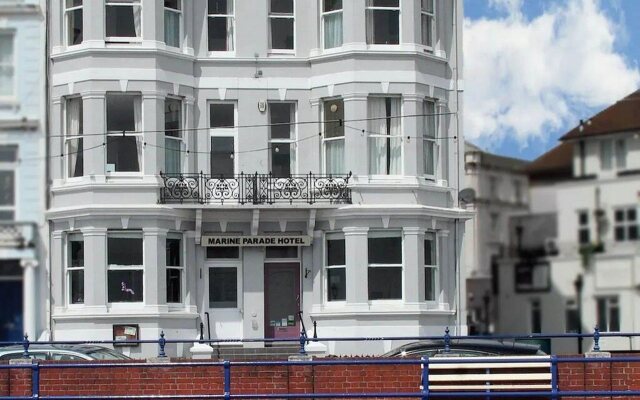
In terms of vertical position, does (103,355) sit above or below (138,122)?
below

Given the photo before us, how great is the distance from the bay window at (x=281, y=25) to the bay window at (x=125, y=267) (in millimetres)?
6067

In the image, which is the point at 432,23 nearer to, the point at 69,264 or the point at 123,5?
the point at 123,5

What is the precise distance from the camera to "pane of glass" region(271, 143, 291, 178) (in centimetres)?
3344

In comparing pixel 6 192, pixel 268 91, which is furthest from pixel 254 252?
pixel 6 192

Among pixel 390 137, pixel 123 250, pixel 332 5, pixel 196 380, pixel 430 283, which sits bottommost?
pixel 196 380

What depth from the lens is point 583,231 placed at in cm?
931

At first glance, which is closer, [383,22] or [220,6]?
[383,22]

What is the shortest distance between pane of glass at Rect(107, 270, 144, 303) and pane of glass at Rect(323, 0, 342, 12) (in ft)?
26.5

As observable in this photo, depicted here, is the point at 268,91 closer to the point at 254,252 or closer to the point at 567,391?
the point at 254,252

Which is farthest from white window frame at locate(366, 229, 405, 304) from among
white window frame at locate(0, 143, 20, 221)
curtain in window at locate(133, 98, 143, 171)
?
white window frame at locate(0, 143, 20, 221)

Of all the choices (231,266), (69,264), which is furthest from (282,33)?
(69,264)

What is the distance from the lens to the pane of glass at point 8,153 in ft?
95.6

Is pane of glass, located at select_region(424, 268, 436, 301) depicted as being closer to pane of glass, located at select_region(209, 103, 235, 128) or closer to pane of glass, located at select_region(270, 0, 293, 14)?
pane of glass, located at select_region(209, 103, 235, 128)

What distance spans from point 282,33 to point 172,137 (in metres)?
3.93
